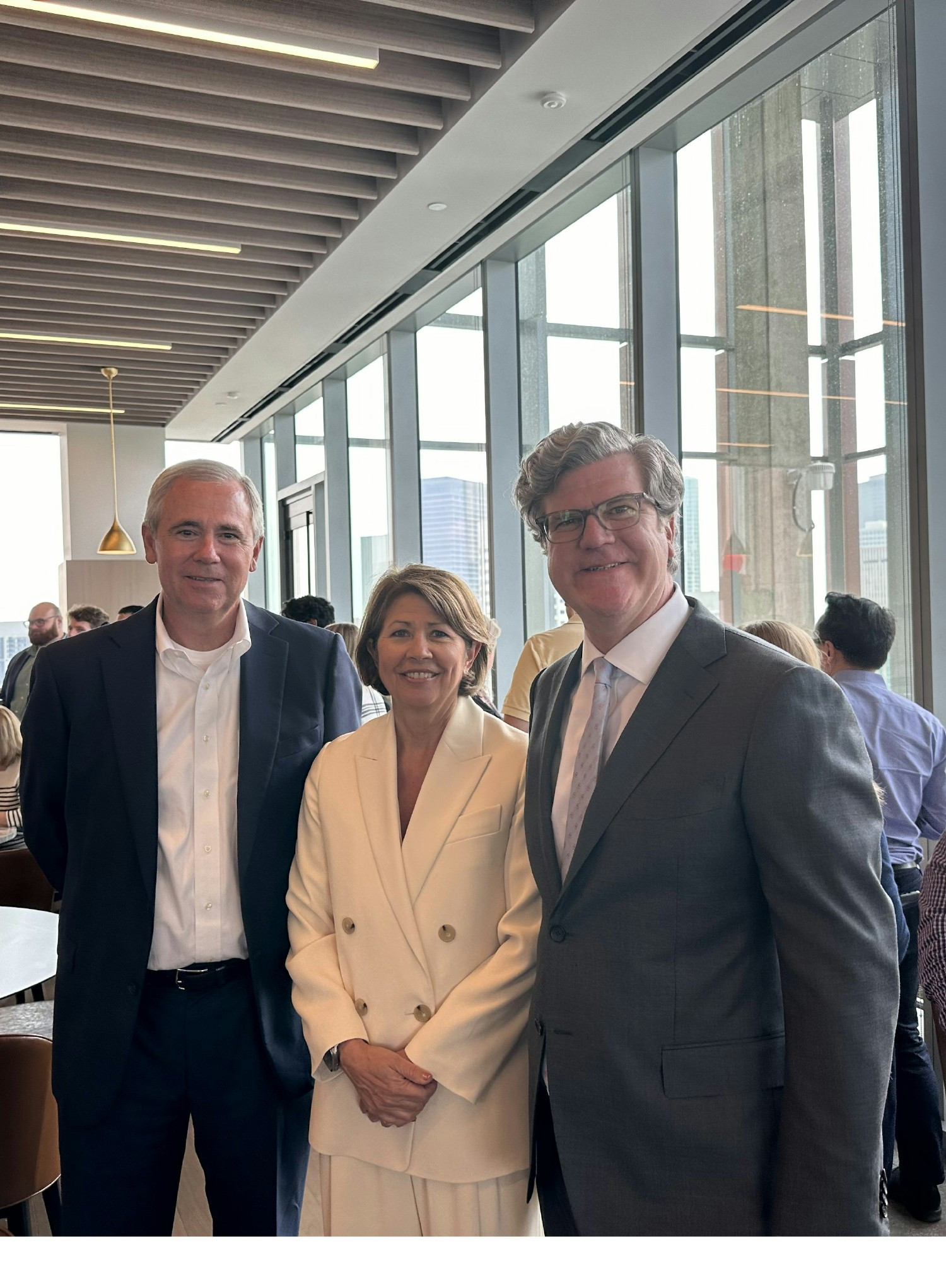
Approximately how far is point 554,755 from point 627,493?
45 centimetres

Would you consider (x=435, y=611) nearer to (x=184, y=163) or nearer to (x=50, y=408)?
(x=184, y=163)

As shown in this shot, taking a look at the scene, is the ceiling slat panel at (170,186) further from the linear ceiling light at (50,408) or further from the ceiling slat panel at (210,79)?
the linear ceiling light at (50,408)

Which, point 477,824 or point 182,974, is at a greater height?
point 477,824

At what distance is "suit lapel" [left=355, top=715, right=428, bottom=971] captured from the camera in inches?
72.2

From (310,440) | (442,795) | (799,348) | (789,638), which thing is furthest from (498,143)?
(310,440)

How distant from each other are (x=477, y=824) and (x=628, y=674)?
0.44m

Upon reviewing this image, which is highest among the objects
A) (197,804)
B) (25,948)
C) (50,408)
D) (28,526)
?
(50,408)

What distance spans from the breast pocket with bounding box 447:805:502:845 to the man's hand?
0.38 m

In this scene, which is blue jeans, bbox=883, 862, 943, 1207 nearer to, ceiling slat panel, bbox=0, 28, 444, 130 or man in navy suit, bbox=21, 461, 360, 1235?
man in navy suit, bbox=21, 461, 360, 1235

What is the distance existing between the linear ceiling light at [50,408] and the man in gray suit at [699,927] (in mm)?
8840

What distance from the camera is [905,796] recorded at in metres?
3.14

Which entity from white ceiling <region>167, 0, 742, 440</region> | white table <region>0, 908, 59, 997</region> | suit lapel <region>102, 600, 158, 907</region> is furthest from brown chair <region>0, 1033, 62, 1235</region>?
white ceiling <region>167, 0, 742, 440</region>

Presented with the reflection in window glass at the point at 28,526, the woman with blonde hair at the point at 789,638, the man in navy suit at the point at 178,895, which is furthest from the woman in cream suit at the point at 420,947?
the reflection in window glass at the point at 28,526
